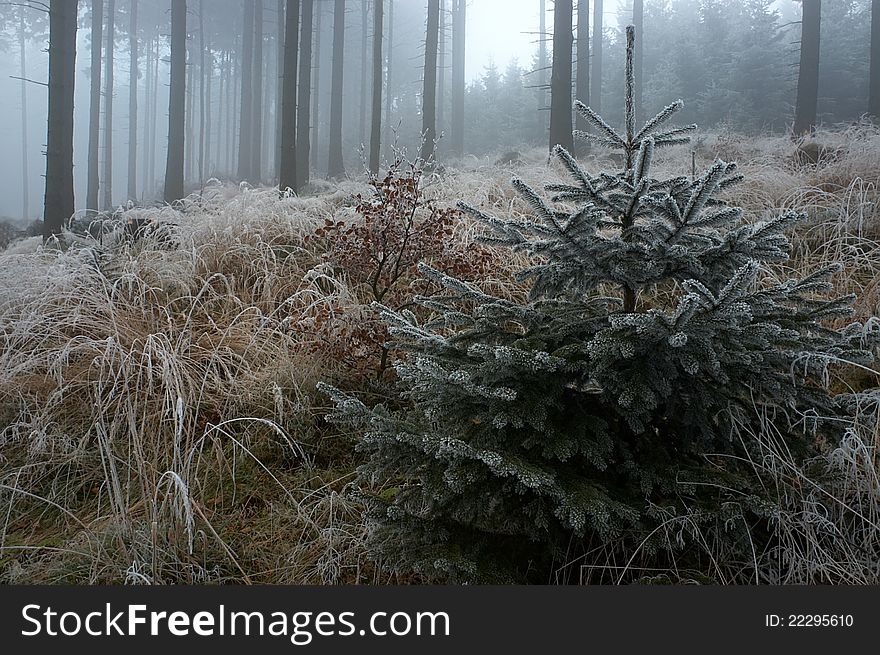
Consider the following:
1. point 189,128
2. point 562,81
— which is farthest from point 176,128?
point 189,128

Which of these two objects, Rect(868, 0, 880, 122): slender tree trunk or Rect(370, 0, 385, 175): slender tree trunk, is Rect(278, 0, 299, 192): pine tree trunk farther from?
Rect(868, 0, 880, 122): slender tree trunk

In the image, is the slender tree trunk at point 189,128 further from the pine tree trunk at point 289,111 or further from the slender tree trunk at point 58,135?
the slender tree trunk at point 58,135

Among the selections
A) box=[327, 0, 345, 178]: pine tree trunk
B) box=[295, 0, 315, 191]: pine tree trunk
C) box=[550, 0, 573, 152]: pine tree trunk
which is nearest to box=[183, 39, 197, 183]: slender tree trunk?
box=[327, 0, 345, 178]: pine tree trunk

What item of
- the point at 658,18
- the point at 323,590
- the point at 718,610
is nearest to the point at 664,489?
the point at 718,610

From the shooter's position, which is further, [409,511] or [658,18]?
[658,18]

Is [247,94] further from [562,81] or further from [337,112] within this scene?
[562,81]

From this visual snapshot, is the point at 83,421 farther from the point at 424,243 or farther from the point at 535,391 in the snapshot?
the point at 535,391

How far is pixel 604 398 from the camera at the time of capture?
151cm

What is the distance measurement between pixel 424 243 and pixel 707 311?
193cm

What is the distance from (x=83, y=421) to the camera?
267 cm

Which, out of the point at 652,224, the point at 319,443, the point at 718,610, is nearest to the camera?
the point at 718,610

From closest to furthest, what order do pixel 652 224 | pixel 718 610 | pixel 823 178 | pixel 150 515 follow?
pixel 718 610 → pixel 652 224 → pixel 150 515 → pixel 823 178

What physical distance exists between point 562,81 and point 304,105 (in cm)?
558

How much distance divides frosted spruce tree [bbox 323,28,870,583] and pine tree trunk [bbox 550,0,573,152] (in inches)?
295
